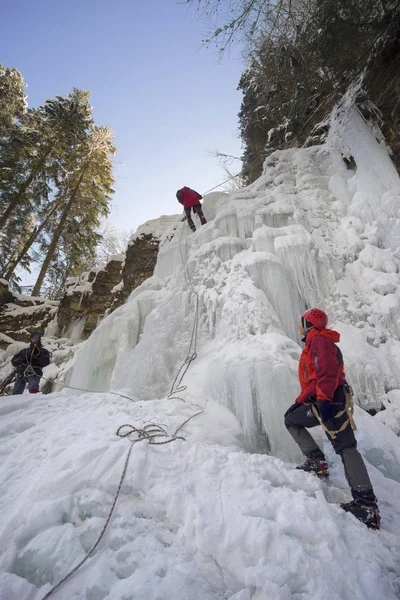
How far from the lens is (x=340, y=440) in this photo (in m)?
1.94

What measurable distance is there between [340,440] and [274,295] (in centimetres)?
236

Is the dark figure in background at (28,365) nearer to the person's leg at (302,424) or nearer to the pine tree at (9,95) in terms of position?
the person's leg at (302,424)

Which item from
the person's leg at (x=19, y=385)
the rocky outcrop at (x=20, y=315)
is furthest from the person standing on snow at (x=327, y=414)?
the rocky outcrop at (x=20, y=315)

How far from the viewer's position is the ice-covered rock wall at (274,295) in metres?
3.14

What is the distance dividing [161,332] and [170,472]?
A: 2.88m

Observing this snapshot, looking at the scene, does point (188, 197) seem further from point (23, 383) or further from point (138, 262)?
point (23, 383)

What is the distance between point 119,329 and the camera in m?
4.98

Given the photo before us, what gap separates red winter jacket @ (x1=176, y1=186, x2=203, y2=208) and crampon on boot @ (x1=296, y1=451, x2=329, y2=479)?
5645 mm

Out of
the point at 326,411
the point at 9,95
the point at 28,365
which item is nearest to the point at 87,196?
the point at 9,95

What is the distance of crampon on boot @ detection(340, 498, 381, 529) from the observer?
1.62 meters

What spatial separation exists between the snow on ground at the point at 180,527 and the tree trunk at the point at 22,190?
12.3m

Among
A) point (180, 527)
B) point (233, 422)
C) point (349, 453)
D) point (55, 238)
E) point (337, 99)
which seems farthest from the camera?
point (55, 238)

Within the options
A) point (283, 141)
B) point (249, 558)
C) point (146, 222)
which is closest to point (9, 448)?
point (249, 558)

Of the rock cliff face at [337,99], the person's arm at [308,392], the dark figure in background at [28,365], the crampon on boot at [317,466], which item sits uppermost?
the rock cliff face at [337,99]
